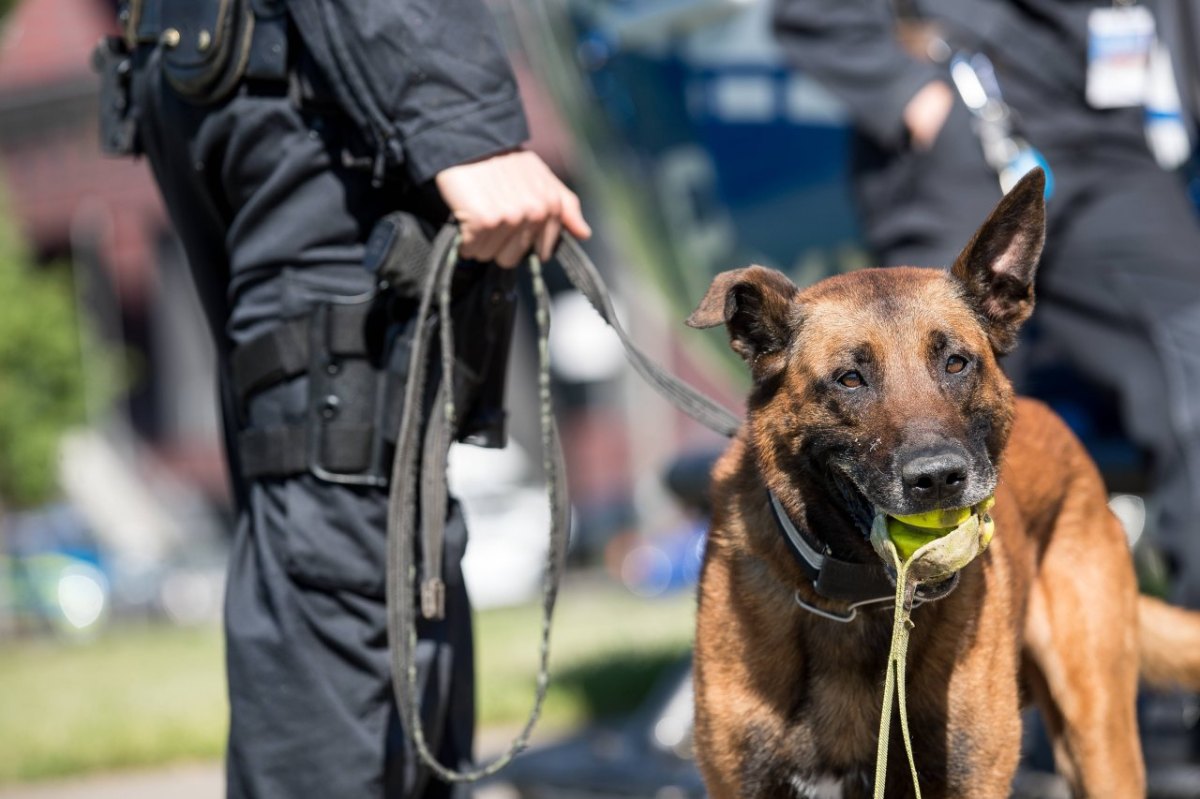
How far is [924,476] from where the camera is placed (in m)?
2.42

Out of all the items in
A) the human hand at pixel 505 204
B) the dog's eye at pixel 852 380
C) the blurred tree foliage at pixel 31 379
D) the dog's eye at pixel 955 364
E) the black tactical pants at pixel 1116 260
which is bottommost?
the blurred tree foliage at pixel 31 379

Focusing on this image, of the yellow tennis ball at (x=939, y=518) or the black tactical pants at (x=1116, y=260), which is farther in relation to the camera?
the black tactical pants at (x=1116, y=260)

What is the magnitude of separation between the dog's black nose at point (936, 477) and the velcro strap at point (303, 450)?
1088 millimetres

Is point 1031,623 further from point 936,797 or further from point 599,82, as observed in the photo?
point 599,82

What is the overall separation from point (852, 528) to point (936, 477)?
0.38m

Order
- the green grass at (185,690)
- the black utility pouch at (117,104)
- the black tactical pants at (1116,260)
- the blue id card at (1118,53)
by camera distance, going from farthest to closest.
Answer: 1. the green grass at (185,690)
2. the blue id card at (1118,53)
3. the black tactical pants at (1116,260)
4. the black utility pouch at (117,104)

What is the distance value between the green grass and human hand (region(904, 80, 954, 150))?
330cm

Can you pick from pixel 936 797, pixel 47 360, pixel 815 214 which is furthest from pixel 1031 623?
pixel 47 360

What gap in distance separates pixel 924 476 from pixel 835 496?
36 centimetres

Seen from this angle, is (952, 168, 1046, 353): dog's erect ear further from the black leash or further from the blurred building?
the blurred building

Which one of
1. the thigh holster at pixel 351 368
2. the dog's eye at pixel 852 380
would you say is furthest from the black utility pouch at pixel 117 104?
the dog's eye at pixel 852 380

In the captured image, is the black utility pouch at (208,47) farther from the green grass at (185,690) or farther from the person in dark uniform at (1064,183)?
the green grass at (185,690)

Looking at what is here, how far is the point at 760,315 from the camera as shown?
2.90 meters

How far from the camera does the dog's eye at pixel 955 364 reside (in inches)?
108
